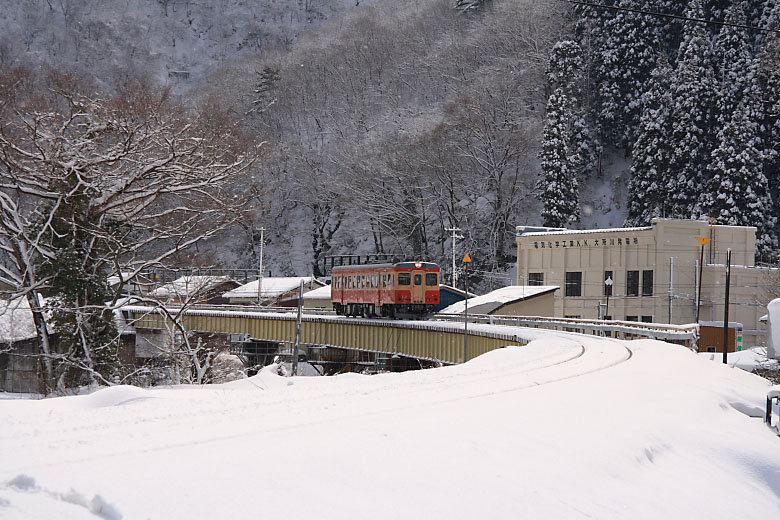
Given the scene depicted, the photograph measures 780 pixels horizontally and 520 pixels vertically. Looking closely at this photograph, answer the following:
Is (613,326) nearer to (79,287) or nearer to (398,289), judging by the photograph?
(398,289)

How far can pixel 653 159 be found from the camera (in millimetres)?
64625

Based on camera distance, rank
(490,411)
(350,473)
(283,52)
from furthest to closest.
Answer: (283,52), (490,411), (350,473)

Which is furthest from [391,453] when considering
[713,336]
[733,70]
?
[733,70]

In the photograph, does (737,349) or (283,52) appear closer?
(737,349)

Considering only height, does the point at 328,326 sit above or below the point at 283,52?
below

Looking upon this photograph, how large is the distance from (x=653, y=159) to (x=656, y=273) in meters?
14.8

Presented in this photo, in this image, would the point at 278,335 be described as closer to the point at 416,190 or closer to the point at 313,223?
the point at 416,190

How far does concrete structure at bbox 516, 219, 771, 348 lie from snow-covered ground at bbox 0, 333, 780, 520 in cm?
4189

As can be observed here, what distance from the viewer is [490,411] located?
9320 mm

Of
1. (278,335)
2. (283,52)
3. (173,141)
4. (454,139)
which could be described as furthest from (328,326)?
(283,52)

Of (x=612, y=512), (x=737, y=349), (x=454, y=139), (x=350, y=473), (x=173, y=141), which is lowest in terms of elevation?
(x=737, y=349)

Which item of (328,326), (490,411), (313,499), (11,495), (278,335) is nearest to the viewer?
(11,495)

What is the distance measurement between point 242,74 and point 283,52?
1487 centimetres

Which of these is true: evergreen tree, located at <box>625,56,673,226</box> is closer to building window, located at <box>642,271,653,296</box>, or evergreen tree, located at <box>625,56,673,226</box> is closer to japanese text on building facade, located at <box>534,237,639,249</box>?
japanese text on building facade, located at <box>534,237,639,249</box>
